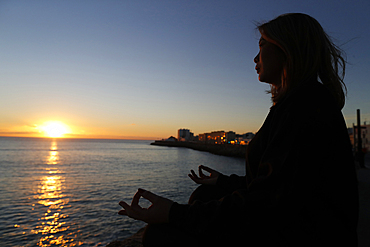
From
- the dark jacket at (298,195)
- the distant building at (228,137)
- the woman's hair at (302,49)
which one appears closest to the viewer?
the dark jacket at (298,195)

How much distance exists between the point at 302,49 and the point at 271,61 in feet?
0.55

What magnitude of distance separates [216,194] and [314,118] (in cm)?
93

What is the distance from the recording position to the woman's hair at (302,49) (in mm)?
1150

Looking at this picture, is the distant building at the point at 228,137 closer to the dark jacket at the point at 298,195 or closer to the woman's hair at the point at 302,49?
the woman's hair at the point at 302,49

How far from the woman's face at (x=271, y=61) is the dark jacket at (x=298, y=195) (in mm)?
372

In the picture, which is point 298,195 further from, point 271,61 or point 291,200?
point 271,61

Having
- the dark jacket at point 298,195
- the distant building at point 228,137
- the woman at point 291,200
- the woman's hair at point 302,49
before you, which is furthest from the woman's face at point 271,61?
the distant building at point 228,137

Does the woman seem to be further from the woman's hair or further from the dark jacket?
the woman's hair

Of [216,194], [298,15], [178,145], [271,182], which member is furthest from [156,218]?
[178,145]

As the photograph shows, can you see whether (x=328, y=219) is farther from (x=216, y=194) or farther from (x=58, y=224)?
(x=58, y=224)

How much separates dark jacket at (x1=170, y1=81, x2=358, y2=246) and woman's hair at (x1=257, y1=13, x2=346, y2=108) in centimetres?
25

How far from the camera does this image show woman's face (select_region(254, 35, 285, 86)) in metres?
1.24

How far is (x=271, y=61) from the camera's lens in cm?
127

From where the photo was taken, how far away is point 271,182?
2.95 feet
